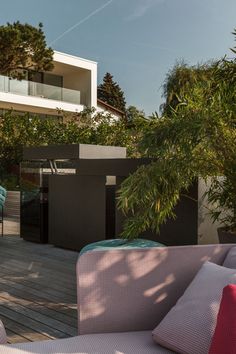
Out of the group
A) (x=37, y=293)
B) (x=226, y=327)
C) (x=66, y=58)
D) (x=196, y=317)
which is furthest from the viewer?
(x=66, y=58)

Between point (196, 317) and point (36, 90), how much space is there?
20.4m

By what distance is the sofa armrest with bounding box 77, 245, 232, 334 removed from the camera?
2.14 meters

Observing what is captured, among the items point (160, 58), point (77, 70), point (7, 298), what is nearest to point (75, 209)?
point (7, 298)

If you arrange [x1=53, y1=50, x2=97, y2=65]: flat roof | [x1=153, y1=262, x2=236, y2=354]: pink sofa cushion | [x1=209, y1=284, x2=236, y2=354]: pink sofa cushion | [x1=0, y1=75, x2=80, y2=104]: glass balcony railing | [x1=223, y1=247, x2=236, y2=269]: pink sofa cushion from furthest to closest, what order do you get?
1. [x1=53, y1=50, x2=97, y2=65]: flat roof
2. [x1=0, y1=75, x2=80, y2=104]: glass balcony railing
3. [x1=223, y1=247, x2=236, y2=269]: pink sofa cushion
4. [x1=153, y1=262, x2=236, y2=354]: pink sofa cushion
5. [x1=209, y1=284, x2=236, y2=354]: pink sofa cushion

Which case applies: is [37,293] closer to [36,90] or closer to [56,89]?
[36,90]

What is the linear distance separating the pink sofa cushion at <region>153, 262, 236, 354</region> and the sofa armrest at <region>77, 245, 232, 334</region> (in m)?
0.15

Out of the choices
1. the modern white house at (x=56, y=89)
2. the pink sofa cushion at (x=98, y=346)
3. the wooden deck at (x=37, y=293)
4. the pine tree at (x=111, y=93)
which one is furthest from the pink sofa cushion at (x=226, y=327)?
the pine tree at (x=111, y=93)

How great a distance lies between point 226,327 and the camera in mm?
1710

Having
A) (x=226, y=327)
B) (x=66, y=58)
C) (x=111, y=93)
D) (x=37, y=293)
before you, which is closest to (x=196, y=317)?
(x=226, y=327)

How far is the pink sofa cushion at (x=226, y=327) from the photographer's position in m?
1.67

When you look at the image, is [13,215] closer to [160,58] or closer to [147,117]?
[147,117]

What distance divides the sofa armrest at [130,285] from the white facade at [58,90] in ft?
51.9

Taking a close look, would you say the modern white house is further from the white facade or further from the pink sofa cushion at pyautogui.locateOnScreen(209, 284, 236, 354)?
the pink sofa cushion at pyautogui.locateOnScreen(209, 284, 236, 354)

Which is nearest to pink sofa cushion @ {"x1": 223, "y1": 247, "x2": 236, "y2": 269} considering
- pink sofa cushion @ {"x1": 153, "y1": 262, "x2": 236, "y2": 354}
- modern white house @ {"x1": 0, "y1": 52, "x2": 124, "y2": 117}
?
pink sofa cushion @ {"x1": 153, "y1": 262, "x2": 236, "y2": 354}
